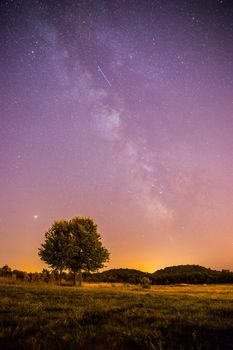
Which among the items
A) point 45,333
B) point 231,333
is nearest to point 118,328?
point 45,333

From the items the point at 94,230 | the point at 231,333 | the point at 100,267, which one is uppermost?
the point at 94,230

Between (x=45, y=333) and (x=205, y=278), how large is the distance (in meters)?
80.7

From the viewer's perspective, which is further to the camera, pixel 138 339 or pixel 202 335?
pixel 202 335

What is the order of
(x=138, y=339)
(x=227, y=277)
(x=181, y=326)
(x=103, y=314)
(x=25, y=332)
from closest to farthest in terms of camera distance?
(x=138, y=339)
(x=25, y=332)
(x=181, y=326)
(x=103, y=314)
(x=227, y=277)

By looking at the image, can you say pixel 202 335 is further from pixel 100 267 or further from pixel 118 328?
pixel 100 267

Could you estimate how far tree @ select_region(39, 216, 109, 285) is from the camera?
164 feet

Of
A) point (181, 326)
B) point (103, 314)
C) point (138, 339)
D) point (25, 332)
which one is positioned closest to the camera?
point (138, 339)

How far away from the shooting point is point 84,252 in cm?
5119

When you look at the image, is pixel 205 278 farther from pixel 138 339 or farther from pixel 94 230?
pixel 138 339

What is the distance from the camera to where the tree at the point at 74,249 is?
1973 inches

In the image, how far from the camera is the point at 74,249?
165 ft

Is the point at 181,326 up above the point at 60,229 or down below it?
below

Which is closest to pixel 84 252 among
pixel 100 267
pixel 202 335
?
pixel 100 267

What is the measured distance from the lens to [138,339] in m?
5.53
